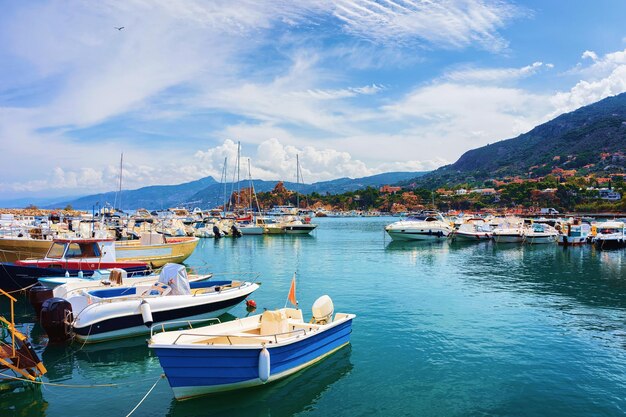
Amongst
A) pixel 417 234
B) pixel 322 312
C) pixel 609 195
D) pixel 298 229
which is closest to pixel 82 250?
pixel 322 312

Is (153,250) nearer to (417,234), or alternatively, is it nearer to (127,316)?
(127,316)

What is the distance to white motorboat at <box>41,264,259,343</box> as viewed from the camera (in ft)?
55.3

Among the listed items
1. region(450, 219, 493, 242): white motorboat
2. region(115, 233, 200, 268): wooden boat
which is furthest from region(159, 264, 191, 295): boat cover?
region(450, 219, 493, 242): white motorboat

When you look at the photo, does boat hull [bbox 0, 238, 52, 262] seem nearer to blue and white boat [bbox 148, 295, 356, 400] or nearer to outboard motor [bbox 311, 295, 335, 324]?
blue and white boat [bbox 148, 295, 356, 400]

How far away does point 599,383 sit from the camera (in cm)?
1365

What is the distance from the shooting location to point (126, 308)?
1719 cm

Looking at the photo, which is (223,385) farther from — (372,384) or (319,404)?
A: (372,384)

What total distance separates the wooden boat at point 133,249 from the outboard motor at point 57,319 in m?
10.3

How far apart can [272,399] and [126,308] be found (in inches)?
318

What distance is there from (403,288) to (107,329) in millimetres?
19166

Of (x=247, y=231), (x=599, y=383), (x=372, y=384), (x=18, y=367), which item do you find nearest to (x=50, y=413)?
(x=18, y=367)

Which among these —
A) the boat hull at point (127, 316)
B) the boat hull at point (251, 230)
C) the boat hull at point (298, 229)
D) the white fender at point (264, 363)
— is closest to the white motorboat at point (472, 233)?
the boat hull at point (298, 229)

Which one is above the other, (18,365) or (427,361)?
(18,365)

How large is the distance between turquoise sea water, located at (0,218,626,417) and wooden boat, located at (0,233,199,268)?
897 centimetres
